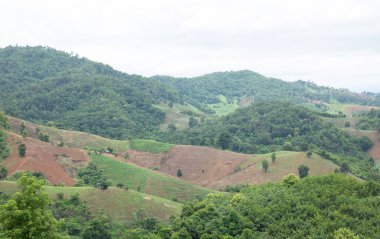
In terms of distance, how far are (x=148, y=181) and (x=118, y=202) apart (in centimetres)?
2417

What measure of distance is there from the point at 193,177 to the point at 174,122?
79.2 meters

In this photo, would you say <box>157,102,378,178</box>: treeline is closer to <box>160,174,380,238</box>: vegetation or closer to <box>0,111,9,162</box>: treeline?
<box>0,111,9,162</box>: treeline

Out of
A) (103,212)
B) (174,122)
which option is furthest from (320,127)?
(103,212)

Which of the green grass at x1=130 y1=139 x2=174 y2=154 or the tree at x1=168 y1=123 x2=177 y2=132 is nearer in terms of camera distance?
the green grass at x1=130 y1=139 x2=174 y2=154

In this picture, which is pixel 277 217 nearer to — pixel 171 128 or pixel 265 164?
pixel 265 164

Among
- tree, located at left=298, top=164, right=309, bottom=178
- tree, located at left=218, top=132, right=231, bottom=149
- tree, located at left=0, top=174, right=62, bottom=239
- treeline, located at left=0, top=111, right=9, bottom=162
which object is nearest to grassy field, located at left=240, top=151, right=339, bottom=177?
tree, located at left=298, top=164, right=309, bottom=178

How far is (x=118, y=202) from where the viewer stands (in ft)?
246

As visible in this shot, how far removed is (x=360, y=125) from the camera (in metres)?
161

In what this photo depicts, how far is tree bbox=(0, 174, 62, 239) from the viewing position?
2753 centimetres

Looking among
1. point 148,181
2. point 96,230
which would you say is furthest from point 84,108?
point 96,230

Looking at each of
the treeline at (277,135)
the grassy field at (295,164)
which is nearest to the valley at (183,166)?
the grassy field at (295,164)

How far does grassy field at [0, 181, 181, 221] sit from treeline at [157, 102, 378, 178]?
62.1 metres

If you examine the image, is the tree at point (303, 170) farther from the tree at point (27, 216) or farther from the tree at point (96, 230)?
the tree at point (27, 216)

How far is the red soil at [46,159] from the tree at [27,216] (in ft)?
213
